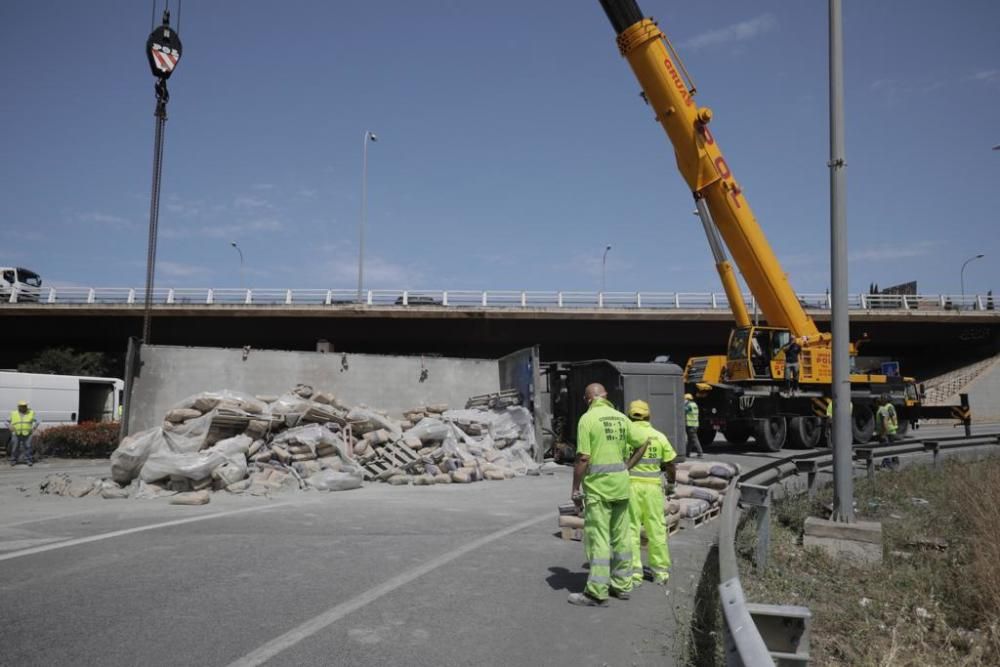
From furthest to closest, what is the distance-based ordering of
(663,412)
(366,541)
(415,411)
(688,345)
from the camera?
(688,345) < (415,411) < (663,412) < (366,541)

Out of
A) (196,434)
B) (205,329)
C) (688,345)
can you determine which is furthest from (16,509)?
(688,345)

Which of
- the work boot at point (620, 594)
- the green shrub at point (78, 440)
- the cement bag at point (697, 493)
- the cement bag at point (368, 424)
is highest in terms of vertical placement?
the cement bag at point (368, 424)

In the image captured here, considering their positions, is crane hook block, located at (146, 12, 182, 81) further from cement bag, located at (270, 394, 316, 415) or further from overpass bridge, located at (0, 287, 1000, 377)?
overpass bridge, located at (0, 287, 1000, 377)

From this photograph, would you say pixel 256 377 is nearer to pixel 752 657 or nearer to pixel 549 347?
pixel 752 657

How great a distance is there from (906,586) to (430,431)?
1018cm

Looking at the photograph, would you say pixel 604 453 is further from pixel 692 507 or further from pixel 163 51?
pixel 163 51

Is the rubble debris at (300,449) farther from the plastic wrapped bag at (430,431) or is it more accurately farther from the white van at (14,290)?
the white van at (14,290)

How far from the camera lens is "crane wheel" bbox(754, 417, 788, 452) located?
18.5 m

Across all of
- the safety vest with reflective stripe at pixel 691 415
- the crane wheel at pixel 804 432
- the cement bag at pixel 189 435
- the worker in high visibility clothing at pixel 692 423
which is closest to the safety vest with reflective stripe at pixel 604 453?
the cement bag at pixel 189 435

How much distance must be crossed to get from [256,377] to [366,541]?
10.1 metres

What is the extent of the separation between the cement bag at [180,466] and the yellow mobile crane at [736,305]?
12369 millimetres

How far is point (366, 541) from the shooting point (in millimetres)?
7520

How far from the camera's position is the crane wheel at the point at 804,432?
19.3 meters

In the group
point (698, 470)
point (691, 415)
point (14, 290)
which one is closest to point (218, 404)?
point (698, 470)
